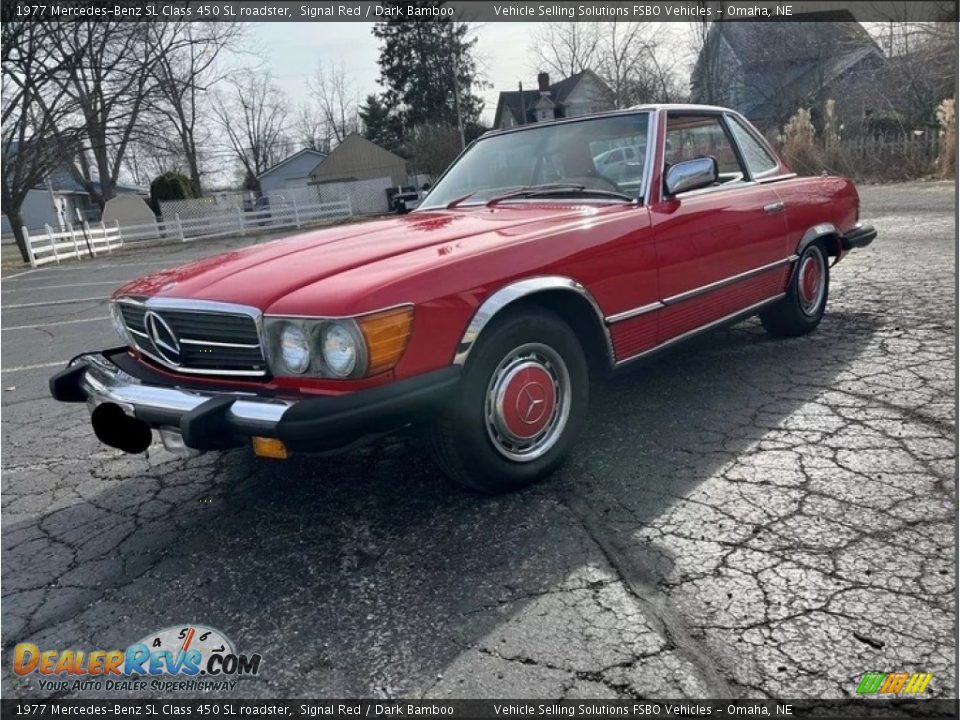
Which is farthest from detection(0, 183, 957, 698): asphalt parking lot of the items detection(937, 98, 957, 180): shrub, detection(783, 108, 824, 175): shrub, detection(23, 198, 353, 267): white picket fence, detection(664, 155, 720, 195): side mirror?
detection(23, 198, 353, 267): white picket fence

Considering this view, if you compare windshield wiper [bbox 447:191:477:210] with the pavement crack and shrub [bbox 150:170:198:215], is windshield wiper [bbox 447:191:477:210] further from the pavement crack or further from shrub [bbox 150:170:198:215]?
shrub [bbox 150:170:198:215]

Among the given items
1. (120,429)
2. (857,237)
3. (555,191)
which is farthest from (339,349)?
(857,237)

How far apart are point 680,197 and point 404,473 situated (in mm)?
1993

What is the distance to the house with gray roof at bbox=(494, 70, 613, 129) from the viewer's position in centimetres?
3281

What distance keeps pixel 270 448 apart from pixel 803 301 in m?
3.81

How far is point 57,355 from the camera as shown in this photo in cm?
677

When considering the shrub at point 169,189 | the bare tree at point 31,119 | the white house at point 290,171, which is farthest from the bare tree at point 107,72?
the white house at point 290,171

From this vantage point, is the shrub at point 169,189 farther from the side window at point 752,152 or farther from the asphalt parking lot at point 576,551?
the side window at point 752,152

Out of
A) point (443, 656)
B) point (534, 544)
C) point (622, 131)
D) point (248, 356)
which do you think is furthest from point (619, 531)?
point (622, 131)

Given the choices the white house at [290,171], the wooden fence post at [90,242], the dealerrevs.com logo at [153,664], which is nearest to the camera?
Result: the dealerrevs.com logo at [153,664]

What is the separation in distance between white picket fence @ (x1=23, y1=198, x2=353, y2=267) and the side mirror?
21300 mm

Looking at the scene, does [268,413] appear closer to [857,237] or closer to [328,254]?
[328,254]

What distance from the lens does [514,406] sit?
285cm

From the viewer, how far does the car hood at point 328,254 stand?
8.68ft
